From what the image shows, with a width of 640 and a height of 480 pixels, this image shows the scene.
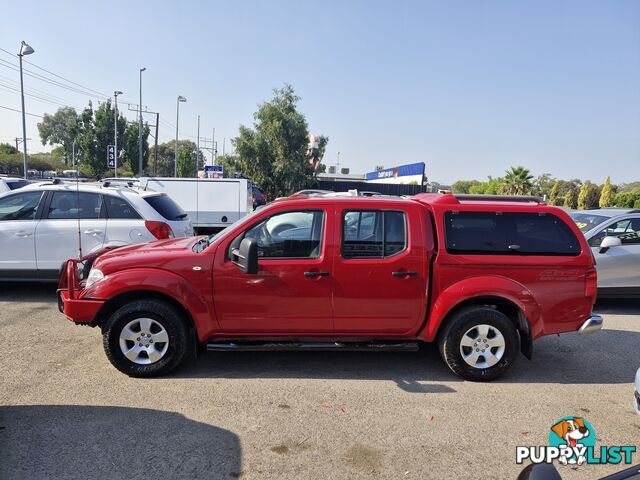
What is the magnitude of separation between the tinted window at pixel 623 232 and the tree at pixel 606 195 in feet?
117

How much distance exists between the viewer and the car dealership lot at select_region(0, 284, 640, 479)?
3.08 metres

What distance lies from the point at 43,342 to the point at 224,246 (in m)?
2.66

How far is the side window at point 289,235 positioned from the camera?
4371mm

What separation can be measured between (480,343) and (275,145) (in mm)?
29750

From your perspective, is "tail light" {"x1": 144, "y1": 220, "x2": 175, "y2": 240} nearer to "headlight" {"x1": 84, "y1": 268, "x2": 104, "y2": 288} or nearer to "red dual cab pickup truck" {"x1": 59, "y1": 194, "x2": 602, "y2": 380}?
Result: "red dual cab pickup truck" {"x1": 59, "y1": 194, "x2": 602, "y2": 380}

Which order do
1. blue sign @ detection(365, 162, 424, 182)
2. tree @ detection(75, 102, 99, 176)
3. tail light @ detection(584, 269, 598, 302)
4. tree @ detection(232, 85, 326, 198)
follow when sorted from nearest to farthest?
tail light @ detection(584, 269, 598, 302) < tree @ detection(232, 85, 326, 198) < tree @ detection(75, 102, 99, 176) < blue sign @ detection(365, 162, 424, 182)

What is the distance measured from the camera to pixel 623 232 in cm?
746

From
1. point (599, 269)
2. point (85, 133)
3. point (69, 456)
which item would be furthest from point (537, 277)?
point (85, 133)

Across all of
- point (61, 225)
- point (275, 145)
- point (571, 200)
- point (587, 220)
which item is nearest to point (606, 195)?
point (571, 200)

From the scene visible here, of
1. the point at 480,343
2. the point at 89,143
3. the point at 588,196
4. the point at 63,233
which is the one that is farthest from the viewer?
the point at 588,196

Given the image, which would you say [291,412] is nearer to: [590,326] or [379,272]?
[379,272]

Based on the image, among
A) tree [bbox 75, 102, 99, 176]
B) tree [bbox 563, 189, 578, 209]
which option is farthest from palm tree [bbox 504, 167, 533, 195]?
tree [bbox 75, 102, 99, 176]

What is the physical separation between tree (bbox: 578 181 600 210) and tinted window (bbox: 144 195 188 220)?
44.0 meters

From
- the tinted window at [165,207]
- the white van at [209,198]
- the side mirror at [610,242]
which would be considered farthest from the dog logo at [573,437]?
the white van at [209,198]
